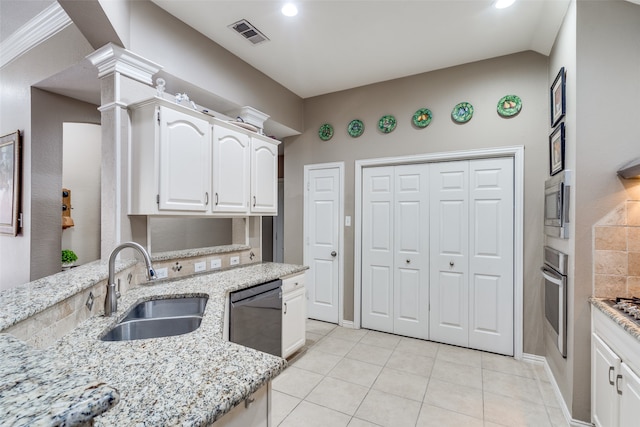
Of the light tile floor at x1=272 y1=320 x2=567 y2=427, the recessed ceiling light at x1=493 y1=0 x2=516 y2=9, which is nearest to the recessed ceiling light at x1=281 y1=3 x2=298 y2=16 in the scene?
the recessed ceiling light at x1=493 y1=0 x2=516 y2=9

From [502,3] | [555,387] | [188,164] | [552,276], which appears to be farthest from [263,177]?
[555,387]

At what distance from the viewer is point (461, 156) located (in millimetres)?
3094

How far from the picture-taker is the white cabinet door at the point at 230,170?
2.50 metres

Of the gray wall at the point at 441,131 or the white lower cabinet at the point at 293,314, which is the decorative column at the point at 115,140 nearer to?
the white lower cabinet at the point at 293,314

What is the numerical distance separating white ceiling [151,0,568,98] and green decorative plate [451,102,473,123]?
1.42ft

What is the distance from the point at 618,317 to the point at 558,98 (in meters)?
1.66

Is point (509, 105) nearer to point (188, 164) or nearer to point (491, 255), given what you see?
point (491, 255)

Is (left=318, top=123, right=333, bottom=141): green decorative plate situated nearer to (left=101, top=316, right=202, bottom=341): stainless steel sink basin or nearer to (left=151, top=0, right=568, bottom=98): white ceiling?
(left=151, top=0, right=568, bottom=98): white ceiling

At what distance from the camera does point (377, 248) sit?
3566 millimetres

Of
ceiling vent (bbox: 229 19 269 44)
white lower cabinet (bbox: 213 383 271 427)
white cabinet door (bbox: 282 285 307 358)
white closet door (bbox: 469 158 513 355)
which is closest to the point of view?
white lower cabinet (bbox: 213 383 271 427)

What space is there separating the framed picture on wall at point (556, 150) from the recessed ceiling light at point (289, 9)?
2188 mm

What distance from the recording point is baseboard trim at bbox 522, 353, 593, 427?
1.93 m

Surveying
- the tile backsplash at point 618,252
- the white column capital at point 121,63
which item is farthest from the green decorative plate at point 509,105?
the white column capital at point 121,63

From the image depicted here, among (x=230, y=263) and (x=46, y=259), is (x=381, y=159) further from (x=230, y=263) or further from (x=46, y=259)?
(x=46, y=259)
